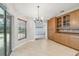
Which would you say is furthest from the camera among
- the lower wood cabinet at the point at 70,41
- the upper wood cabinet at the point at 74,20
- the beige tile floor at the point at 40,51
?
the upper wood cabinet at the point at 74,20

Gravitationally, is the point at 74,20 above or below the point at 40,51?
above

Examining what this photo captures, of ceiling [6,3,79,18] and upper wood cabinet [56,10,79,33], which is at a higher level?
ceiling [6,3,79,18]

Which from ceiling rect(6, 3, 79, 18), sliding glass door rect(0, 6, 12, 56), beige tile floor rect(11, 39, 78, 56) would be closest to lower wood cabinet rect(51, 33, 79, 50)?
beige tile floor rect(11, 39, 78, 56)

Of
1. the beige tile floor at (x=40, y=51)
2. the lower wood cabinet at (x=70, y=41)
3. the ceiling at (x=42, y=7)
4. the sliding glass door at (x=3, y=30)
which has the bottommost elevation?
the beige tile floor at (x=40, y=51)

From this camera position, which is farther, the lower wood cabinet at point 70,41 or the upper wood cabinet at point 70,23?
the upper wood cabinet at point 70,23

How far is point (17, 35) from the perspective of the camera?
16.7ft

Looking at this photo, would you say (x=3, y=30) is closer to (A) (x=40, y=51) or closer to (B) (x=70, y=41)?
(A) (x=40, y=51)

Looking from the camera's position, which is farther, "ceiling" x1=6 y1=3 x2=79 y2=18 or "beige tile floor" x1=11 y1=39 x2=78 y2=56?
"beige tile floor" x1=11 y1=39 x2=78 y2=56

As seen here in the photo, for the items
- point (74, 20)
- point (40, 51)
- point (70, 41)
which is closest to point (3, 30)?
point (40, 51)

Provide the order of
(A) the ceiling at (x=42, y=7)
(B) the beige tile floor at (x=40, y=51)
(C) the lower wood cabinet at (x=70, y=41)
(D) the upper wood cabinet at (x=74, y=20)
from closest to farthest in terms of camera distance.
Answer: (A) the ceiling at (x=42, y=7) < (B) the beige tile floor at (x=40, y=51) < (C) the lower wood cabinet at (x=70, y=41) < (D) the upper wood cabinet at (x=74, y=20)

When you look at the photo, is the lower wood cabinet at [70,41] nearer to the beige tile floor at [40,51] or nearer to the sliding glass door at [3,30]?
the beige tile floor at [40,51]

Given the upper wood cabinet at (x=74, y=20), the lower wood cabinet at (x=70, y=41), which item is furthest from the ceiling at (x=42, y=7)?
the lower wood cabinet at (x=70, y=41)

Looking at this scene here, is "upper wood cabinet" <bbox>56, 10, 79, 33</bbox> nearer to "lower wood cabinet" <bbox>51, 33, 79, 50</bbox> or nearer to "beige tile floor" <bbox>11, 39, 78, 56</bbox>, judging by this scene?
"lower wood cabinet" <bbox>51, 33, 79, 50</bbox>

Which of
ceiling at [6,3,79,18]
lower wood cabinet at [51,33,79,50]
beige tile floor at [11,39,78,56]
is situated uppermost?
ceiling at [6,3,79,18]
